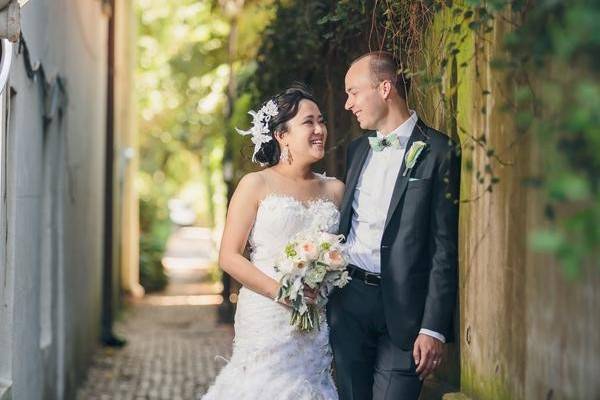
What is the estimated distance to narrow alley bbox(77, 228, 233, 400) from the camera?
33.3 feet

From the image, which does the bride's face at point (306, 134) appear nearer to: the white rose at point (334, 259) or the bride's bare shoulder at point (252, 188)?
the bride's bare shoulder at point (252, 188)

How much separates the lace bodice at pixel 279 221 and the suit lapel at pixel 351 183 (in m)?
0.25

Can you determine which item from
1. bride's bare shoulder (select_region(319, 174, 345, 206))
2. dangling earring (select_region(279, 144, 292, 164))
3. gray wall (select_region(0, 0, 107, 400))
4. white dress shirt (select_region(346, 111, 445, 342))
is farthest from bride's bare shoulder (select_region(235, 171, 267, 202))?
gray wall (select_region(0, 0, 107, 400))

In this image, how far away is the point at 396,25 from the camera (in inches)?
205

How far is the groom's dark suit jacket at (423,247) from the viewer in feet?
14.2

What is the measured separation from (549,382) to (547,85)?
115 centimetres

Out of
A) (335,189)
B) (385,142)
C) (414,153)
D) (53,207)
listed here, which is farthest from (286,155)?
(53,207)

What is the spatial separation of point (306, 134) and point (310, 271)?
2.46ft

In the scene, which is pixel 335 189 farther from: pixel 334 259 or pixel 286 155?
pixel 334 259

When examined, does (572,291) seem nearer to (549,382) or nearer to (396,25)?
(549,382)

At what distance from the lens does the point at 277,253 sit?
5129 mm

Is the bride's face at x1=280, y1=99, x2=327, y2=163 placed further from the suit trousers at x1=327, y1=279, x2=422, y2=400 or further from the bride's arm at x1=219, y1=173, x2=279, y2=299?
the suit trousers at x1=327, y1=279, x2=422, y2=400

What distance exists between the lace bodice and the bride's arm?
57 millimetres

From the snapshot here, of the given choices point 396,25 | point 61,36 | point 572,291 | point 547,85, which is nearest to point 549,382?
point 572,291
